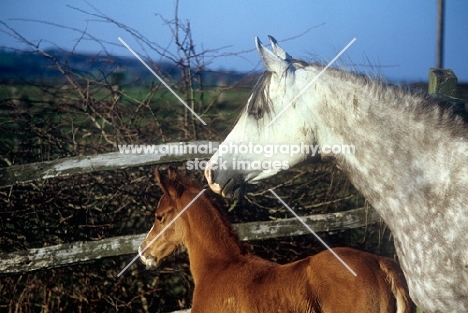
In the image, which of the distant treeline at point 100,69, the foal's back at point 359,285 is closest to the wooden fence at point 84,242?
the foal's back at point 359,285

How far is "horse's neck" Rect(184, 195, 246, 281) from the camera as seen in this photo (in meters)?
3.59

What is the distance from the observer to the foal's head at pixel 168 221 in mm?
3787

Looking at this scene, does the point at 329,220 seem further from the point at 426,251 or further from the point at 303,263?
the point at 426,251

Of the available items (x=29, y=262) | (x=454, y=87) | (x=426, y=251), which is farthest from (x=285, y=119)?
(x=29, y=262)

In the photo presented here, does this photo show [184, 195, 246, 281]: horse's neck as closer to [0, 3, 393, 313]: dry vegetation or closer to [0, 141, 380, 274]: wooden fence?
[0, 141, 380, 274]: wooden fence

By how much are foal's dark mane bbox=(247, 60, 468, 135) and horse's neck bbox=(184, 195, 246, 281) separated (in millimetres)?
1248

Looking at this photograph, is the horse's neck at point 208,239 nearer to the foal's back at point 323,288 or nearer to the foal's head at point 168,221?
the foal's head at point 168,221

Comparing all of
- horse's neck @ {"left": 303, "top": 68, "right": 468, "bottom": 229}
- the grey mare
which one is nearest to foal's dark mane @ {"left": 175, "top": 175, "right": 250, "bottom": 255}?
the grey mare

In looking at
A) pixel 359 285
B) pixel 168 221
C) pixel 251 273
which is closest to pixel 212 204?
pixel 168 221

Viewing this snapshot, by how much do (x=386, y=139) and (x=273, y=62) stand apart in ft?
2.22

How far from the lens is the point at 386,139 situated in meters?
2.25

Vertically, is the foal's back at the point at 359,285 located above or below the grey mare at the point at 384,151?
below

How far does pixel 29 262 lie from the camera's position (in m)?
3.73

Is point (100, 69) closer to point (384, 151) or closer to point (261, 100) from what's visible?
point (261, 100)
